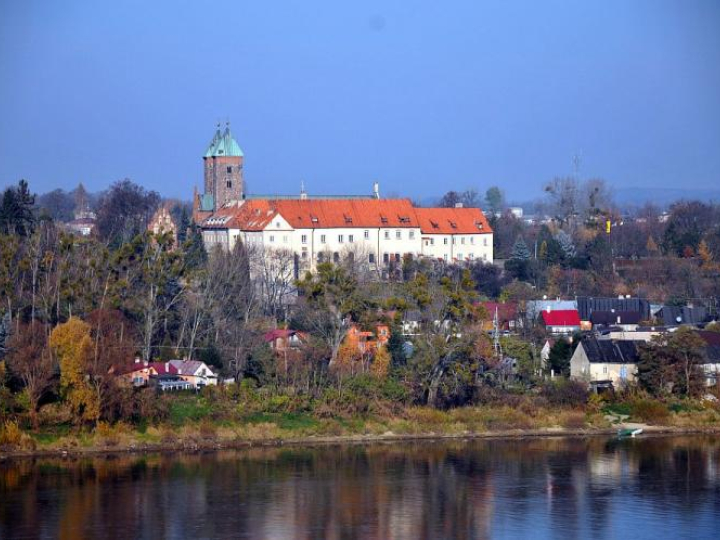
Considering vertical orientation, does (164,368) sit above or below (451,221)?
below

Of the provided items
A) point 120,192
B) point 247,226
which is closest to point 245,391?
point 247,226

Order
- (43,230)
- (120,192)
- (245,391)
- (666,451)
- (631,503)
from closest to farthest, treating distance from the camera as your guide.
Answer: (631,503)
(666,451)
(245,391)
(43,230)
(120,192)

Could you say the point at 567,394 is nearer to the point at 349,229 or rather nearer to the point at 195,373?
the point at 195,373

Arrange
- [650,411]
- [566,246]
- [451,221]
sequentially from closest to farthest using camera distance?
[650,411] < [451,221] < [566,246]

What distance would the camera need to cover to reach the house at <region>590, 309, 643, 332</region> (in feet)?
135

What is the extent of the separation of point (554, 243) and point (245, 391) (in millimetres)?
26641

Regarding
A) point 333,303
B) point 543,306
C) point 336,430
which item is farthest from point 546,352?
point 336,430

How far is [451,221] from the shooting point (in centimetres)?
5438

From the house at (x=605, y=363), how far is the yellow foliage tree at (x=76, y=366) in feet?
37.3

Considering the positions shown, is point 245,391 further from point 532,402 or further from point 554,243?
point 554,243

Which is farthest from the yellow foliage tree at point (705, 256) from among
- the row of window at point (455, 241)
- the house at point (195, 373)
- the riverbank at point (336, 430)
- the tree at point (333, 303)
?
the house at point (195, 373)

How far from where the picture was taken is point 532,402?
31.1m

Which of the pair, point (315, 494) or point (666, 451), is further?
point (666, 451)

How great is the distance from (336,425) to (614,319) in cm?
1458
